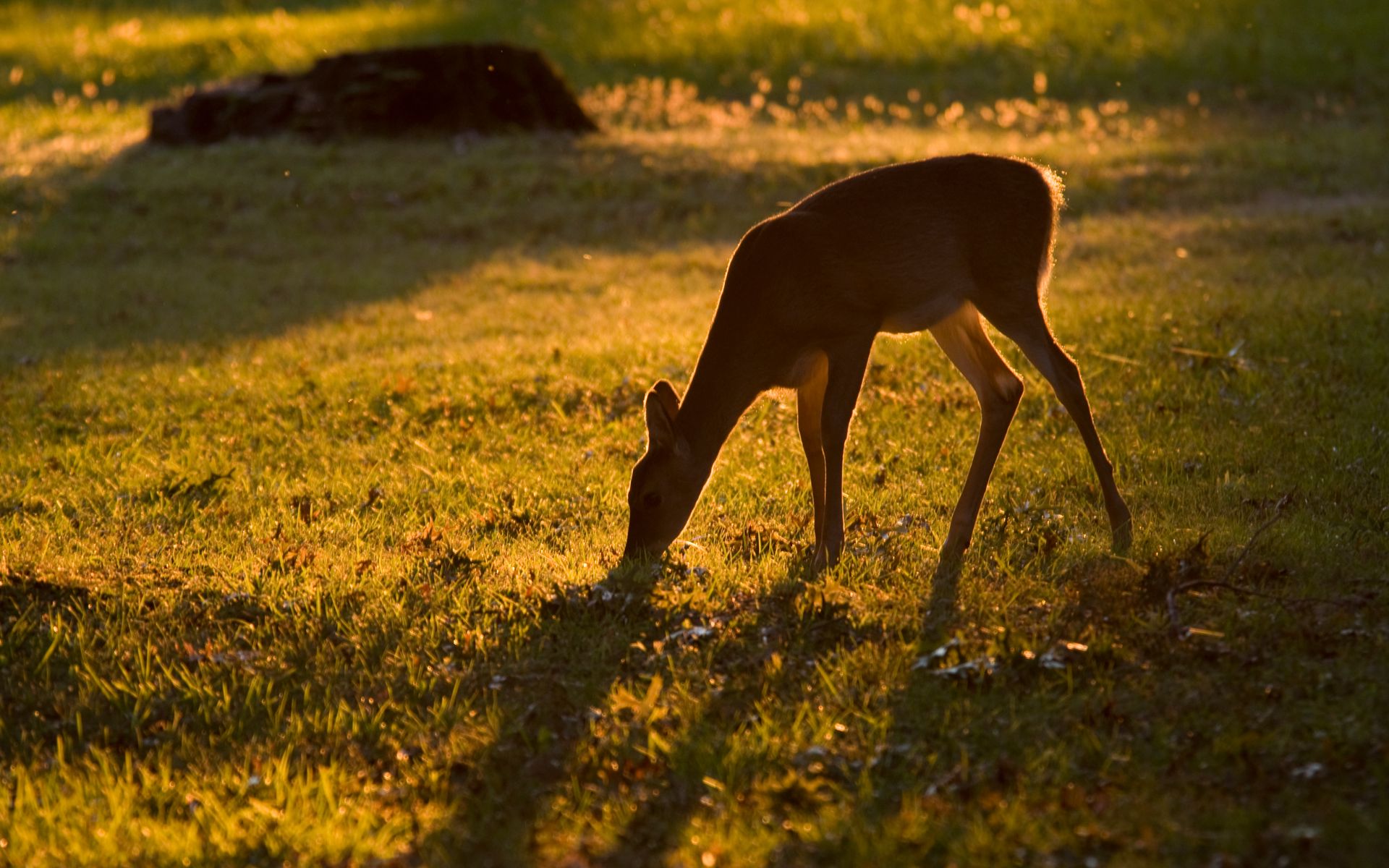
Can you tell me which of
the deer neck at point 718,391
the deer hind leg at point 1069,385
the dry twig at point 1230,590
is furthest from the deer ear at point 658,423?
the dry twig at point 1230,590

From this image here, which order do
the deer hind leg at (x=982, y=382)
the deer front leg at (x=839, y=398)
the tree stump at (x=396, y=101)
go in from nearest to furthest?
1. the deer front leg at (x=839, y=398)
2. the deer hind leg at (x=982, y=382)
3. the tree stump at (x=396, y=101)

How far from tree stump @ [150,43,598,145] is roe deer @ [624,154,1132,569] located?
51.0 ft

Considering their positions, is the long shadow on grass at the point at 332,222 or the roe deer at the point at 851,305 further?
the long shadow on grass at the point at 332,222

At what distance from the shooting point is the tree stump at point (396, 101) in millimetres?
21484

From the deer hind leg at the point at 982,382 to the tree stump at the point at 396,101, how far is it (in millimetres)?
15373

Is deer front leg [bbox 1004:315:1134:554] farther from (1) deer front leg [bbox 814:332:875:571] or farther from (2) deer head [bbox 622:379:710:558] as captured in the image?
(2) deer head [bbox 622:379:710:558]

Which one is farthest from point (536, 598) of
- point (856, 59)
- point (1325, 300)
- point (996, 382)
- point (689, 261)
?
point (856, 59)

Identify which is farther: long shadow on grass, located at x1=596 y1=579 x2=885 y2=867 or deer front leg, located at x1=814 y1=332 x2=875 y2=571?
deer front leg, located at x1=814 y1=332 x2=875 y2=571

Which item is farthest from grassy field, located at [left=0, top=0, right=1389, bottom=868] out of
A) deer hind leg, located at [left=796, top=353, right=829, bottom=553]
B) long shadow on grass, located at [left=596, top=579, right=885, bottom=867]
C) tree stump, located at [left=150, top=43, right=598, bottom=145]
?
tree stump, located at [left=150, top=43, right=598, bottom=145]

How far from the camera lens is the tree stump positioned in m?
21.5

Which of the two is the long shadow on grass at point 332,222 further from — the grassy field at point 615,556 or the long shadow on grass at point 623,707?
the long shadow on grass at point 623,707

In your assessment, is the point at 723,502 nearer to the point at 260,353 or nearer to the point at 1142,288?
the point at 260,353

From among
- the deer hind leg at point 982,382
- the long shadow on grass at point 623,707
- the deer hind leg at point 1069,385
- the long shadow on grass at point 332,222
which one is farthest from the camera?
the long shadow on grass at point 332,222

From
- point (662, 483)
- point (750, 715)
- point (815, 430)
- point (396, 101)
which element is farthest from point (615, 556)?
point (396, 101)
